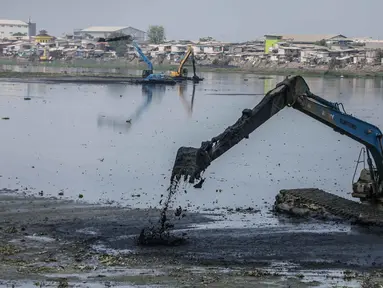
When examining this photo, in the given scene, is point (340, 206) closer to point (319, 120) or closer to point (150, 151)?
point (319, 120)

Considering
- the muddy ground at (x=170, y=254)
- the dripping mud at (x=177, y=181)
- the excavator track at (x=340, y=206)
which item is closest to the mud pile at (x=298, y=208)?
the excavator track at (x=340, y=206)

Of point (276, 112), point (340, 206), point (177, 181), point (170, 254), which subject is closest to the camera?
point (170, 254)

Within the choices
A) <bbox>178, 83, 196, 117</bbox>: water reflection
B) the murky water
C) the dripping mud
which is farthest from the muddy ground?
<bbox>178, 83, 196, 117</bbox>: water reflection

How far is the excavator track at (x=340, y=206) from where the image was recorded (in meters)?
18.8

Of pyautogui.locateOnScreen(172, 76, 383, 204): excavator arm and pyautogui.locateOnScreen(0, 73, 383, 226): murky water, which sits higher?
pyautogui.locateOnScreen(172, 76, 383, 204): excavator arm

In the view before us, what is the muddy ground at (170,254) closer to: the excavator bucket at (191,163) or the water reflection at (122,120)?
the excavator bucket at (191,163)

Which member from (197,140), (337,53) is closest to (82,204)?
(197,140)

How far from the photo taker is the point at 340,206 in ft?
64.8

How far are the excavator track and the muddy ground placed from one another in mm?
542

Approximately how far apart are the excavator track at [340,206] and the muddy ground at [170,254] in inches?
21.3

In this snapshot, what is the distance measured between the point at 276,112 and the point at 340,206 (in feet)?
12.3

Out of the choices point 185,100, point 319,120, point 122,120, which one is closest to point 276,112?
point 319,120

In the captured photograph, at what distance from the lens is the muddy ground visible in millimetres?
14102

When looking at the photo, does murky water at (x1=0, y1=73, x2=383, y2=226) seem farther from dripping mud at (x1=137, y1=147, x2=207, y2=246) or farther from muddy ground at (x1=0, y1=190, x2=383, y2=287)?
dripping mud at (x1=137, y1=147, x2=207, y2=246)
